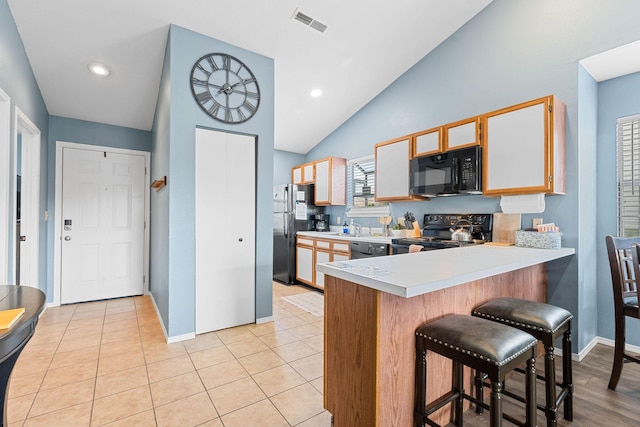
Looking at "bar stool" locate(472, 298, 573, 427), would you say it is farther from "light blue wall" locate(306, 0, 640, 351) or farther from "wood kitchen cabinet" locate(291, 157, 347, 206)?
"wood kitchen cabinet" locate(291, 157, 347, 206)

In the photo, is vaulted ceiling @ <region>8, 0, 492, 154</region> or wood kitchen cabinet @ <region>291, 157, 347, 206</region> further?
wood kitchen cabinet @ <region>291, 157, 347, 206</region>

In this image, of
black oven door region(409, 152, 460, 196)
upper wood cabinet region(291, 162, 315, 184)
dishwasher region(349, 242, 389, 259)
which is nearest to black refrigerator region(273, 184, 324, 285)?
upper wood cabinet region(291, 162, 315, 184)

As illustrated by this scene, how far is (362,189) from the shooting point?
479 cm

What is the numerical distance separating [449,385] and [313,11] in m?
3.14

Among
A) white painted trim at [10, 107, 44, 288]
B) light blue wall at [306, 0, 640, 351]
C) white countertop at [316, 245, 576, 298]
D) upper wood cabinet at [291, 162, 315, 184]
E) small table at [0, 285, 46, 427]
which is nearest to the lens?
small table at [0, 285, 46, 427]

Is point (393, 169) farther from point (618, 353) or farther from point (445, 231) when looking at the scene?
point (618, 353)

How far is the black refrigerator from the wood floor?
3.37 meters

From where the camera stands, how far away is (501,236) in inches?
115

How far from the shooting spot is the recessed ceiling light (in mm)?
3025

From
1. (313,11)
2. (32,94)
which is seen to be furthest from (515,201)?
(32,94)

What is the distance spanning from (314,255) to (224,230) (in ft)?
6.00

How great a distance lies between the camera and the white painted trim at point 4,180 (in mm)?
2293

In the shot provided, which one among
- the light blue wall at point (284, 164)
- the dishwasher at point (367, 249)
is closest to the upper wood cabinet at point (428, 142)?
the dishwasher at point (367, 249)

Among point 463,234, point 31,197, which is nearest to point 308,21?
point 463,234
